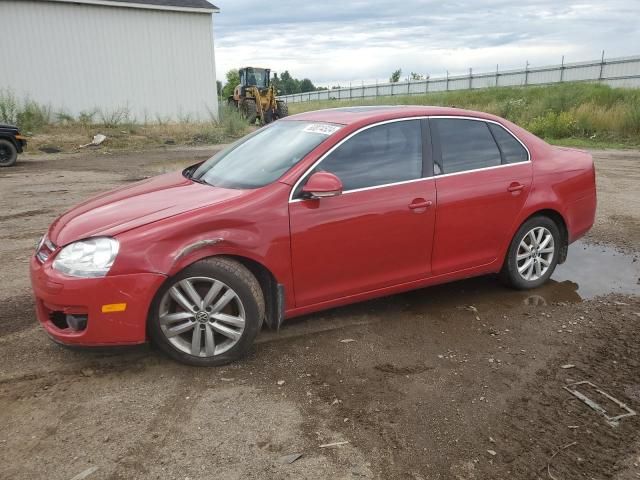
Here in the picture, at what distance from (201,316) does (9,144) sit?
11956mm

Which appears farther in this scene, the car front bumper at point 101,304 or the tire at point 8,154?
the tire at point 8,154

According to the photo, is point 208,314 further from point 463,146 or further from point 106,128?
point 106,128

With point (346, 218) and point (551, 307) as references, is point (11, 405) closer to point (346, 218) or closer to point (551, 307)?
point (346, 218)

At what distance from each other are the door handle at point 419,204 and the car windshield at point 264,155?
0.80m

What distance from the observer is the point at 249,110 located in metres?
27.0

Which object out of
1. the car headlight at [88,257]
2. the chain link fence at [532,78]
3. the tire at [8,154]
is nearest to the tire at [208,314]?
the car headlight at [88,257]

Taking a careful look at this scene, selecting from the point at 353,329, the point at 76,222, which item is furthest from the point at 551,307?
the point at 76,222

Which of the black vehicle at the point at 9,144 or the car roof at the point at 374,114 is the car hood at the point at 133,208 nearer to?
the car roof at the point at 374,114

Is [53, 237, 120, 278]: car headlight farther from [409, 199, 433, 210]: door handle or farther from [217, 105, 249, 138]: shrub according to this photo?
[217, 105, 249, 138]: shrub

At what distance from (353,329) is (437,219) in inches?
42.0

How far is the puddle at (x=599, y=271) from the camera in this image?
196 inches

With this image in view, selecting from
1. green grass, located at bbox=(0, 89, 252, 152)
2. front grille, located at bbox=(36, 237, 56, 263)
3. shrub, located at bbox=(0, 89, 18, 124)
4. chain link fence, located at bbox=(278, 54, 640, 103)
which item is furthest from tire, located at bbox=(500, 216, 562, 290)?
chain link fence, located at bbox=(278, 54, 640, 103)

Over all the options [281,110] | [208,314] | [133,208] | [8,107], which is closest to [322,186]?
[208,314]

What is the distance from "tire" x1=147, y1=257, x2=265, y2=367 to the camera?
3.36 meters
